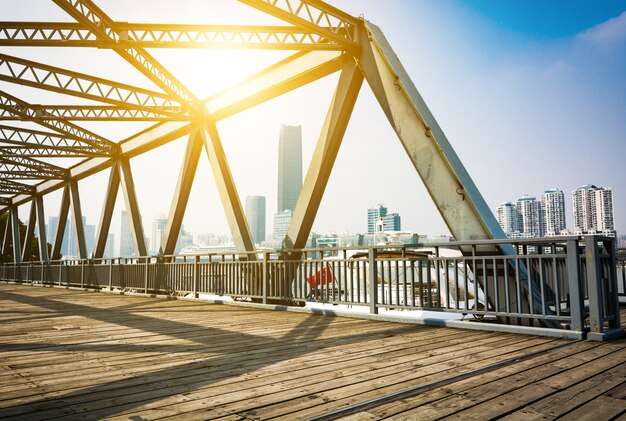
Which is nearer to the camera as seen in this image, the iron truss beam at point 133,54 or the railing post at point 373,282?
the railing post at point 373,282

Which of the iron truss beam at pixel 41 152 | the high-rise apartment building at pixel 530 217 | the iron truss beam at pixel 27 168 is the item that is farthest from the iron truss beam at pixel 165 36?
the high-rise apartment building at pixel 530 217

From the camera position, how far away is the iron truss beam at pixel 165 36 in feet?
29.2

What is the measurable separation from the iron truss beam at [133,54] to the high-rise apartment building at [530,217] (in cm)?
14220

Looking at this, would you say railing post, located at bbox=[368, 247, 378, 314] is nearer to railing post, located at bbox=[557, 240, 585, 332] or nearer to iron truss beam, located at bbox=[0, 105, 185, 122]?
railing post, located at bbox=[557, 240, 585, 332]

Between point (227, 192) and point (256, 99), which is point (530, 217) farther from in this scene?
point (256, 99)

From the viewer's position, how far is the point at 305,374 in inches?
131

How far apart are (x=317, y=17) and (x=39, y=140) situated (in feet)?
45.2

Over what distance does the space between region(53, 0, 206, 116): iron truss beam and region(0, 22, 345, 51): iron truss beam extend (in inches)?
7.9

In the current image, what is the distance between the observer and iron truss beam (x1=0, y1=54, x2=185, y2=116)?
1115 cm

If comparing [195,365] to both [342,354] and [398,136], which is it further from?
[398,136]

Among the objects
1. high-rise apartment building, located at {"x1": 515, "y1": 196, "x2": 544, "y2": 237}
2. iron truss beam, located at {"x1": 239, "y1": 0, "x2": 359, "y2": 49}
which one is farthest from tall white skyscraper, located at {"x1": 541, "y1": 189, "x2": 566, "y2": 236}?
iron truss beam, located at {"x1": 239, "y1": 0, "x2": 359, "y2": 49}

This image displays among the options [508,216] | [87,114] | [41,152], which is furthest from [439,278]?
[508,216]

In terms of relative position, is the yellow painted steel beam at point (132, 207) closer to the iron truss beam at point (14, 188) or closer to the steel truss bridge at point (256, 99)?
the steel truss bridge at point (256, 99)

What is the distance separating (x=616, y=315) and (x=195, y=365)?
4.80 meters
